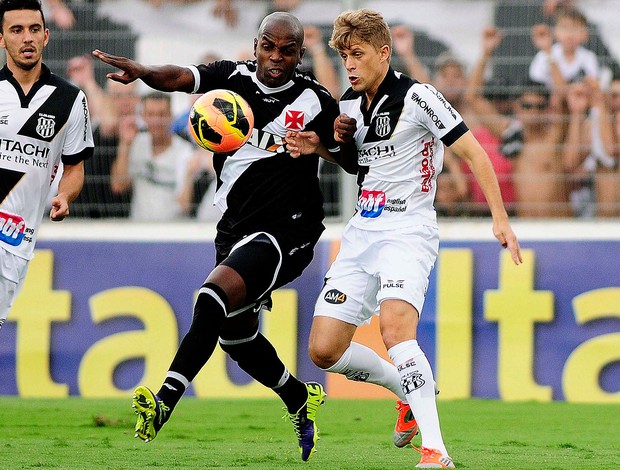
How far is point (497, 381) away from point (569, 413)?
1003mm

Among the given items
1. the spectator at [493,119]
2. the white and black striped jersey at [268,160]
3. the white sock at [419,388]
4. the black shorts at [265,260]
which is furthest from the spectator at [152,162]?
the white sock at [419,388]

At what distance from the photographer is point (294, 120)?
7.16 metres

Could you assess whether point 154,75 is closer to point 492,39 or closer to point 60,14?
point 492,39

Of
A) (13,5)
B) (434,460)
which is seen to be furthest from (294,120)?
(434,460)

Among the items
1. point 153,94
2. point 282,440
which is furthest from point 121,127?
point 282,440

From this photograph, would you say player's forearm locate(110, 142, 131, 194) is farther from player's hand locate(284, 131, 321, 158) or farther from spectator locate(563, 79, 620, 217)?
player's hand locate(284, 131, 321, 158)

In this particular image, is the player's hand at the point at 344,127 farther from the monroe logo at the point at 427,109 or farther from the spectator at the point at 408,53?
the spectator at the point at 408,53

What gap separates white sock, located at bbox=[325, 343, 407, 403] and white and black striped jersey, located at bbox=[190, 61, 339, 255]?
0.77 metres

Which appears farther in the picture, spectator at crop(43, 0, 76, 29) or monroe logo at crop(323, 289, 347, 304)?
spectator at crop(43, 0, 76, 29)

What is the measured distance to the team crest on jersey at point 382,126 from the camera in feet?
22.1

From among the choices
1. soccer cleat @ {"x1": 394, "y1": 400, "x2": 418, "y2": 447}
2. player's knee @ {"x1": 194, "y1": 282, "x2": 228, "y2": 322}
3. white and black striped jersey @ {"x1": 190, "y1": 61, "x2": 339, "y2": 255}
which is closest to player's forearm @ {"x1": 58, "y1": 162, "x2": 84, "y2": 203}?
white and black striped jersey @ {"x1": 190, "y1": 61, "x2": 339, "y2": 255}

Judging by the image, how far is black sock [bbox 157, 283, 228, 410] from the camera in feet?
21.0

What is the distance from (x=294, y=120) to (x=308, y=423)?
179cm

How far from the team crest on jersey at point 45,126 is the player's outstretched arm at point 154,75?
0.55m
